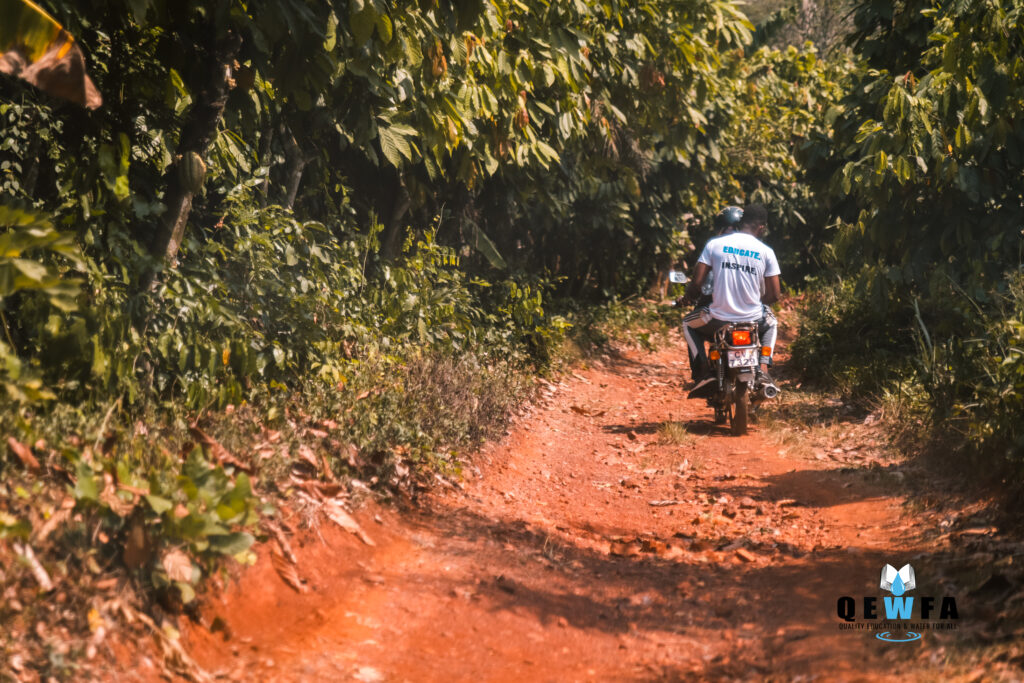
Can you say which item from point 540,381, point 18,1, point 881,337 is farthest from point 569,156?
point 18,1

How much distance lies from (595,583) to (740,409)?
165 inches

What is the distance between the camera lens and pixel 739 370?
855 centimetres

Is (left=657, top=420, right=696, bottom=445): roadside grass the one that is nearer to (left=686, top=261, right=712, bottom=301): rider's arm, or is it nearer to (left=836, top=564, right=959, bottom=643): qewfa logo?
(left=686, top=261, right=712, bottom=301): rider's arm

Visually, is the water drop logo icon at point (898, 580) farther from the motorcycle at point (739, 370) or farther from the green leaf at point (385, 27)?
the motorcycle at point (739, 370)

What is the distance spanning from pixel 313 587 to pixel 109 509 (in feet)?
3.34

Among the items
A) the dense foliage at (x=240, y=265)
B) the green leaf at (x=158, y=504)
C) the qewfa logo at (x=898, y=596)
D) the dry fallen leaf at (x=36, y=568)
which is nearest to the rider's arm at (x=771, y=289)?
the dense foliage at (x=240, y=265)

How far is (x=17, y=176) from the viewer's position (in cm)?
573

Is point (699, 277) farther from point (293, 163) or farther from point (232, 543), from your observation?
point (232, 543)

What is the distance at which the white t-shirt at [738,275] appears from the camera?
873cm

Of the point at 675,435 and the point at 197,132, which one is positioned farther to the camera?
the point at 675,435

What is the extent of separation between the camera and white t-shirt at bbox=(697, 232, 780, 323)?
8.73 metres

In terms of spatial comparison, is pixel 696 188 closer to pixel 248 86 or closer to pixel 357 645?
pixel 248 86

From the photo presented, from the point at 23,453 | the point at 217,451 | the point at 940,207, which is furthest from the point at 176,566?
the point at 940,207

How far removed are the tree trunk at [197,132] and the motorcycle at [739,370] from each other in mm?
4848
